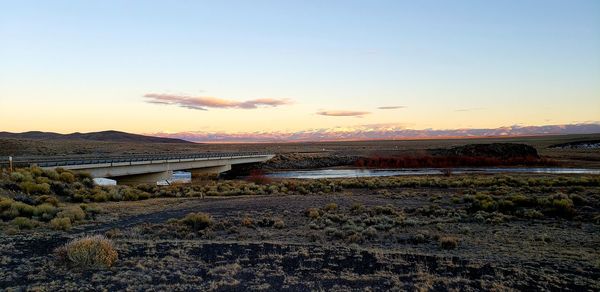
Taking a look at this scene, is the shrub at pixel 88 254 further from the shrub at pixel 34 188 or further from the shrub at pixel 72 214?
the shrub at pixel 34 188

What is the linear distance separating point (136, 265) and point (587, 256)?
1170 cm

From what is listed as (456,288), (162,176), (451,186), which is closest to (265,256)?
(456,288)

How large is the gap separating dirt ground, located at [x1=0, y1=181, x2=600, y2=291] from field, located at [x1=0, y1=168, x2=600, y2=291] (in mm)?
40

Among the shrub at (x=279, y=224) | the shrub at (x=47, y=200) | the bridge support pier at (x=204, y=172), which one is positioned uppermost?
the shrub at (x=47, y=200)

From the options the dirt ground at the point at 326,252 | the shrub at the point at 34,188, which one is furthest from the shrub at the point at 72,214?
the shrub at the point at 34,188

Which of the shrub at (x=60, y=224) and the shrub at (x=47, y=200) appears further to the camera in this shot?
the shrub at (x=47, y=200)

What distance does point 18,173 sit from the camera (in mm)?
25328

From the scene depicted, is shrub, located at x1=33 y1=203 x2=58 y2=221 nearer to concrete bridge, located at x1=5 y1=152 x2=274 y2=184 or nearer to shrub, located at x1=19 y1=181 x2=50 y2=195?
shrub, located at x1=19 y1=181 x2=50 y2=195

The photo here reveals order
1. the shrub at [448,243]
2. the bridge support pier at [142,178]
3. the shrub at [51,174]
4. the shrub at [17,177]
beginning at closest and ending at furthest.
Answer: the shrub at [448,243], the shrub at [17,177], the shrub at [51,174], the bridge support pier at [142,178]

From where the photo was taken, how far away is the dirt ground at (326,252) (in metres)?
9.59

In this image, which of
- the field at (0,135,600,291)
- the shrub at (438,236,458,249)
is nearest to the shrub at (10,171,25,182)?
the field at (0,135,600,291)

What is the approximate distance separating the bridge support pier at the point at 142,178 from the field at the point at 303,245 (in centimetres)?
1242

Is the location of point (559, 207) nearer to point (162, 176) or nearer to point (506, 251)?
point (506, 251)

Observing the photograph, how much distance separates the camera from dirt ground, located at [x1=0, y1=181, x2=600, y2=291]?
9586 mm
